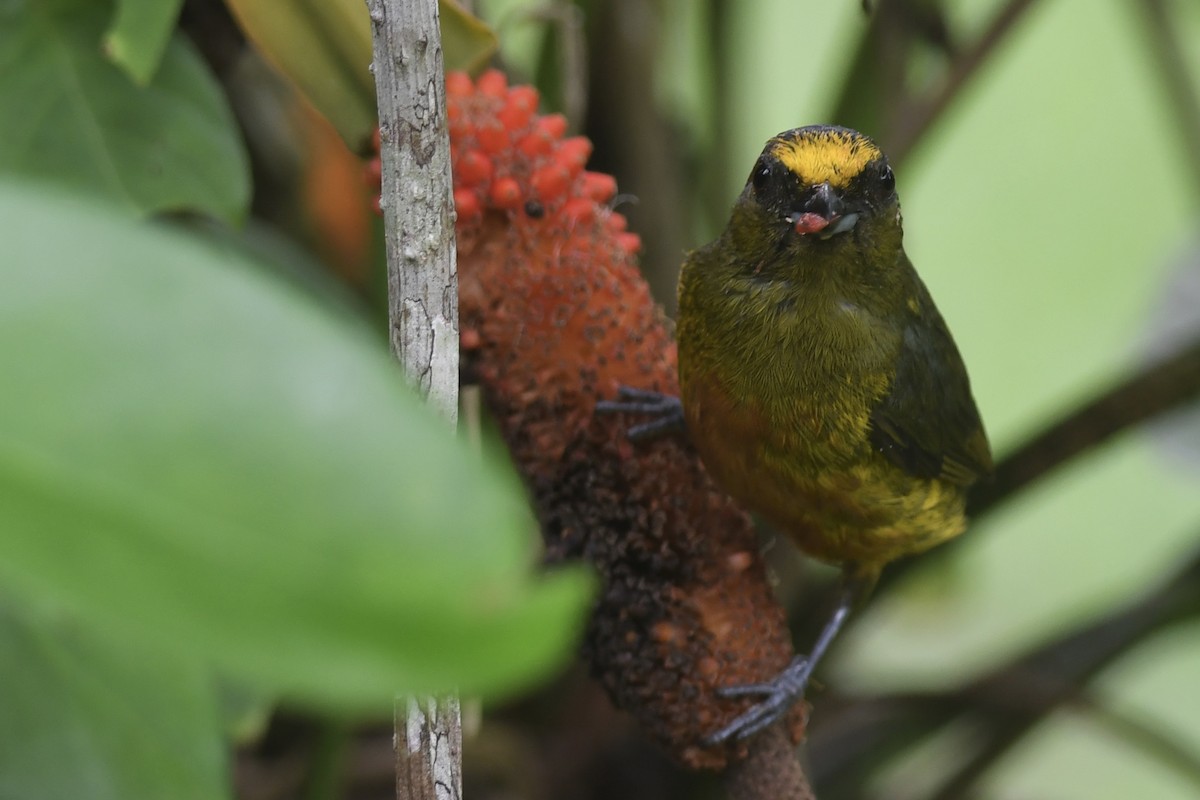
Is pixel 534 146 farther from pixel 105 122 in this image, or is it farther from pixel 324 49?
pixel 105 122

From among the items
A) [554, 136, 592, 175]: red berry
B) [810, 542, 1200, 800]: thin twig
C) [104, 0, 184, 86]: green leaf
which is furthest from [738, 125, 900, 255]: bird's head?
[810, 542, 1200, 800]: thin twig

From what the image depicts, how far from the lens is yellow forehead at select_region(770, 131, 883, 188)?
845 mm

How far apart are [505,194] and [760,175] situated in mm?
169

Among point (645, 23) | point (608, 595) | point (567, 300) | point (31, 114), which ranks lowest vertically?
point (608, 595)

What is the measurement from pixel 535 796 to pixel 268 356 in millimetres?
1184

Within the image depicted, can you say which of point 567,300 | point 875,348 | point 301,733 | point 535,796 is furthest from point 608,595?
point 301,733

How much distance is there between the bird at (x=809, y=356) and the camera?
86cm

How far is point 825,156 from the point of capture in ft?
2.77

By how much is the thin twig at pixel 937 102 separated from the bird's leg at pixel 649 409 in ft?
1.70

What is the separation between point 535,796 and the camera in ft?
4.48

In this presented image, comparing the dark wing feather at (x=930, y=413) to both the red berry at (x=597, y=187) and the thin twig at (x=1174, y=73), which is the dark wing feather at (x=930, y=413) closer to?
the red berry at (x=597, y=187)

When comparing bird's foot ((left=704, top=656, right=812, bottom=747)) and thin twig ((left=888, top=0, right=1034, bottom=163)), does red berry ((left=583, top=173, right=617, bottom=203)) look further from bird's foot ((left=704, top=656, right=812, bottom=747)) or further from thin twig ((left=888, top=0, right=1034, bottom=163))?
thin twig ((left=888, top=0, right=1034, bottom=163))

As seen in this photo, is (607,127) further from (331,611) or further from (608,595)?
(331,611)

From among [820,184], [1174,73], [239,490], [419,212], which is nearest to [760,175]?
[820,184]
